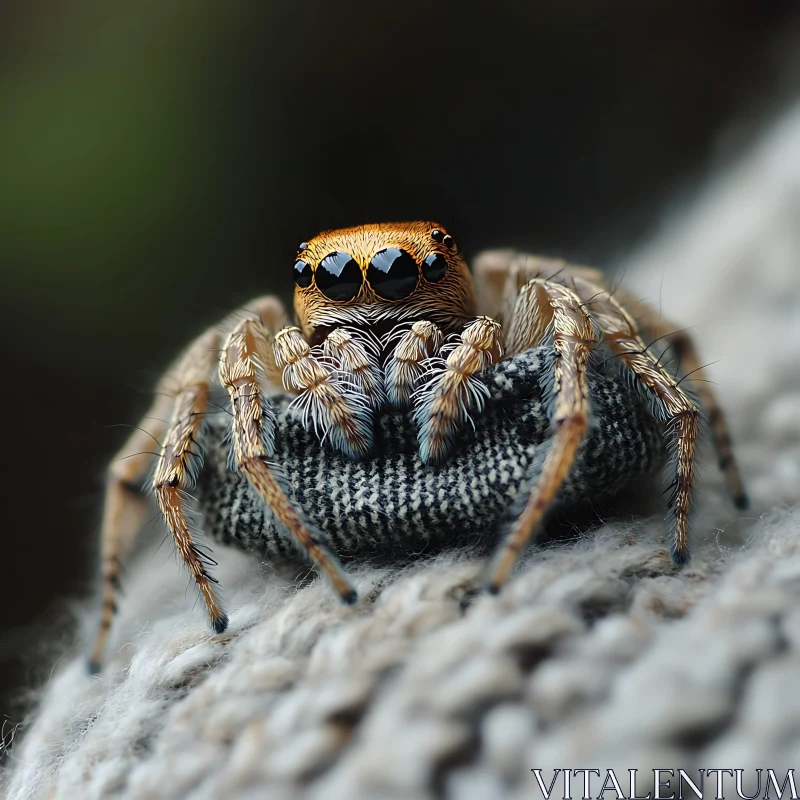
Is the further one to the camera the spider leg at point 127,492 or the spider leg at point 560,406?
the spider leg at point 127,492

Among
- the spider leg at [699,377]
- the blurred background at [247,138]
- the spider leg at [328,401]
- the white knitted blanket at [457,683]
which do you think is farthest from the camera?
the blurred background at [247,138]

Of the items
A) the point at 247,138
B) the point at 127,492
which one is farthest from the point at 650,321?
the point at 247,138

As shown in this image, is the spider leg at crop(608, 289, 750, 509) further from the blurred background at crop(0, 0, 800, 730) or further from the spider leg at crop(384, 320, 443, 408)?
the blurred background at crop(0, 0, 800, 730)

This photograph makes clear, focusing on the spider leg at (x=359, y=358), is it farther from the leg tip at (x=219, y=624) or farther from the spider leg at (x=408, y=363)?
the leg tip at (x=219, y=624)

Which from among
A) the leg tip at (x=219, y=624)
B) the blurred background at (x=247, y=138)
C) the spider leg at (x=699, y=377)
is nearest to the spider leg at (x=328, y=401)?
the leg tip at (x=219, y=624)

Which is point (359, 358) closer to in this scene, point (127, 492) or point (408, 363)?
point (408, 363)

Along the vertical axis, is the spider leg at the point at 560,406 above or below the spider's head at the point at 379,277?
below

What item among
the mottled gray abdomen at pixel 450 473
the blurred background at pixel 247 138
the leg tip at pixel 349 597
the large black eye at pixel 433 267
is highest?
the blurred background at pixel 247 138
